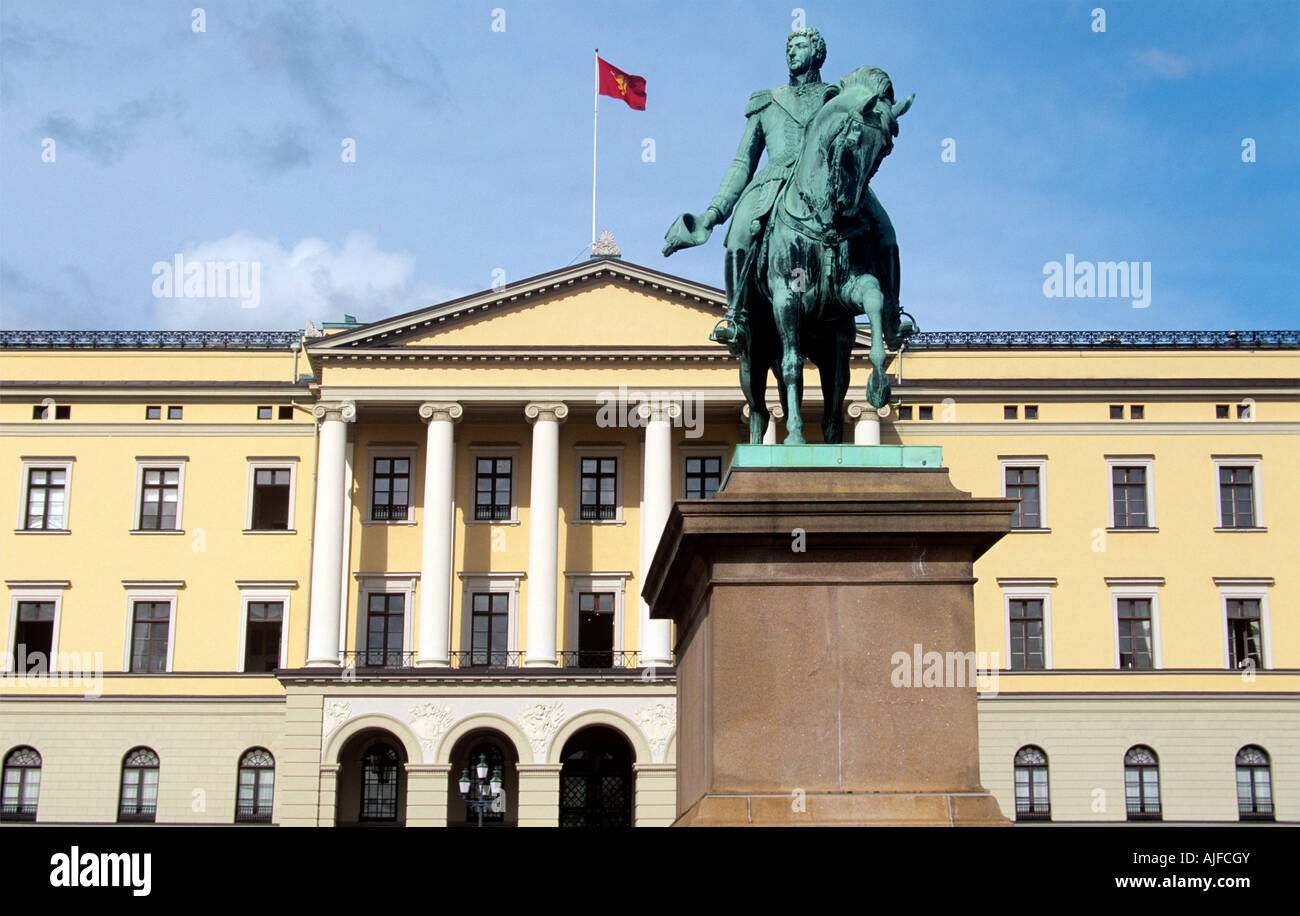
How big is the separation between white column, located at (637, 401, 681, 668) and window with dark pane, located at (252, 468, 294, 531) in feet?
34.9

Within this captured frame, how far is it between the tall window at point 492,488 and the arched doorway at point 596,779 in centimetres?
681

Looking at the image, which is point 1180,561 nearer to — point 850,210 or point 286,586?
point 286,586

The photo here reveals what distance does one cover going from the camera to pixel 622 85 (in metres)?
47.7

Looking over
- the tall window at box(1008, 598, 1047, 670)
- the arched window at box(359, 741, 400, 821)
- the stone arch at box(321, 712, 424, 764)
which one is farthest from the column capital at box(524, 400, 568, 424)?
the tall window at box(1008, 598, 1047, 670)

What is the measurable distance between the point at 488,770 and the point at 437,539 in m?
6.41

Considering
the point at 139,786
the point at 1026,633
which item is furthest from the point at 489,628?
the point at 1026,633

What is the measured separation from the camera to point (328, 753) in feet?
157

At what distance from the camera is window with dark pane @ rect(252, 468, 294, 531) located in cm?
5234

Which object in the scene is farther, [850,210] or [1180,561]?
[1180,561]

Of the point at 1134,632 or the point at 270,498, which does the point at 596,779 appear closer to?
the point at 270,498

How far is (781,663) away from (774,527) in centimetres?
74

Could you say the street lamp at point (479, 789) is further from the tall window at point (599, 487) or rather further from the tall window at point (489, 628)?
the tall window at point (599, 487)
